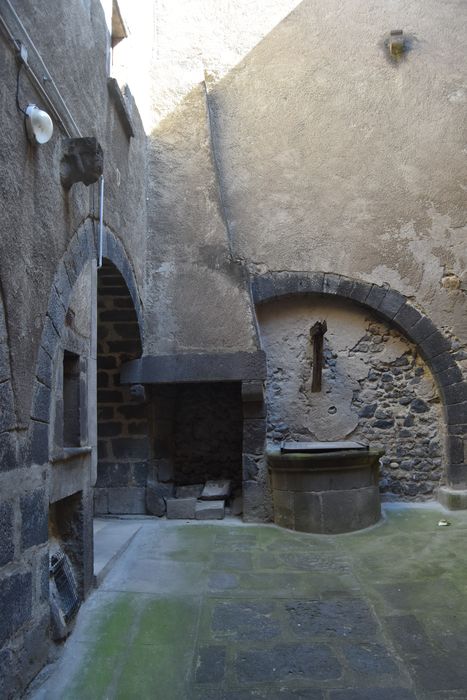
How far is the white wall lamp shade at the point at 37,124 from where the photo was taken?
2.14m

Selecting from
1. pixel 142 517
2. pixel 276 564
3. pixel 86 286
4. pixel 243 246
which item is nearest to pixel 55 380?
pixel 86 286

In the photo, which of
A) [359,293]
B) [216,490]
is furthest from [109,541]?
[359,293]

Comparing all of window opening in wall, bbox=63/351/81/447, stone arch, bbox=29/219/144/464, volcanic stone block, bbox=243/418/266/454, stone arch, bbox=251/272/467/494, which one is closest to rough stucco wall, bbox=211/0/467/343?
stone arch, bbox=251/272/467/494

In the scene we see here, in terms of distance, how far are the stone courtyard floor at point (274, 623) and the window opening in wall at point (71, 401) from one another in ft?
3.01

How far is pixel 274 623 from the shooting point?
9.39 feet

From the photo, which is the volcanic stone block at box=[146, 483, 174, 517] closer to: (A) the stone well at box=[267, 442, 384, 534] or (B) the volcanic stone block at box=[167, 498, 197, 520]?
(B) the volcanic stone block at box=[167, 498, 197, 520]

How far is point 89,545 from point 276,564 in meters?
1.39

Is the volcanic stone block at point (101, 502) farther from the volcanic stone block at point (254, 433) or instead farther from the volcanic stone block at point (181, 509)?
the volcanic stone block at point (254, 433)

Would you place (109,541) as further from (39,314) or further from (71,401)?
(39,314)

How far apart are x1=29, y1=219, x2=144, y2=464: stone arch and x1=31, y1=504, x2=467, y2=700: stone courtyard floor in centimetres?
99

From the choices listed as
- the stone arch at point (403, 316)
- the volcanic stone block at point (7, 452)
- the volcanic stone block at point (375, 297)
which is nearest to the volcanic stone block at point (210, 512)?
the stone arch at point (403, 316)

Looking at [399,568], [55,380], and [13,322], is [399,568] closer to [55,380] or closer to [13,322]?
[55,380]

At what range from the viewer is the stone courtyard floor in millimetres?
2260

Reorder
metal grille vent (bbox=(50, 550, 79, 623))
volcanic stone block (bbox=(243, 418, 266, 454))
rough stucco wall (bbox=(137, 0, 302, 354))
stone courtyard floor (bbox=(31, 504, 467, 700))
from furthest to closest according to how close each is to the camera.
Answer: rough stucco wall (bbox=(137, 0, 302, 354))
volcanic stone block (bbox=(243, 418, 266, 454))
metal grille vent (bbox=(50, 550, 79, 623))
stone courtyard floor (bbox=(31, 504, 467, 700))
